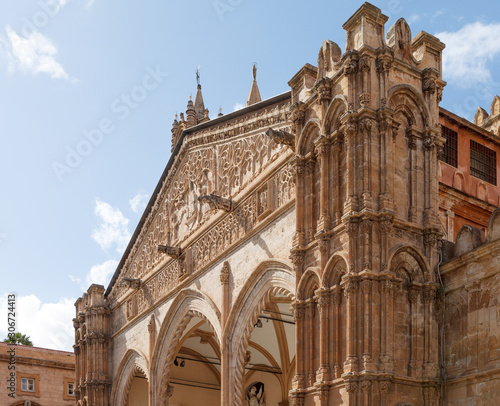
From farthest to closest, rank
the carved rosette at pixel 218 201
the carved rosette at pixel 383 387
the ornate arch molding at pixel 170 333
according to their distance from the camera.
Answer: the ornate arch molding at pixel 170 333, the carved rosette at pixel 218 201, the carved rosette at pixel 383 387

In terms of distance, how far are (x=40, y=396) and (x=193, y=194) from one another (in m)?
22.1

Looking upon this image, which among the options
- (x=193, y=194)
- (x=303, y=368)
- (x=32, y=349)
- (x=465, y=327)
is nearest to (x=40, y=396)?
(x=32, y=349)

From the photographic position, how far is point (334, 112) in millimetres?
17969

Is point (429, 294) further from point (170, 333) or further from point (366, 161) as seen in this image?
point (170, 333)

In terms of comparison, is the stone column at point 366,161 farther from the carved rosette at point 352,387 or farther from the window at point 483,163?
the window at point 483,163

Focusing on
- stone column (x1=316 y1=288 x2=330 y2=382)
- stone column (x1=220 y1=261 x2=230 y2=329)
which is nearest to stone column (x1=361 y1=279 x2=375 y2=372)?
stone column (x1=316 y1=288 x2=330 y2=382)

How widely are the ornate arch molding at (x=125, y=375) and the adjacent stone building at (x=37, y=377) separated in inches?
484

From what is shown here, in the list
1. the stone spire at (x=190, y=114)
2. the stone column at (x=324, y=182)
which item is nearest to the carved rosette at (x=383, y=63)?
the stone column at (x=324, y=182)

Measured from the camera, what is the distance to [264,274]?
68.1ft

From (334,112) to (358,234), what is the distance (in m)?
3.23

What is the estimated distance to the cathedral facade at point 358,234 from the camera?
1574 centimetres

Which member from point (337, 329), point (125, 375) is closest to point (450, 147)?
point (337, 329)

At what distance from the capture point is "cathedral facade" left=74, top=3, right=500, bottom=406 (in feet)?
51.6

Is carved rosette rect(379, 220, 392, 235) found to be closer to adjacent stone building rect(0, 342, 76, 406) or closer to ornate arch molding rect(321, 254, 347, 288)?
ornate arch molding rect(321, 254, 347, 288)
